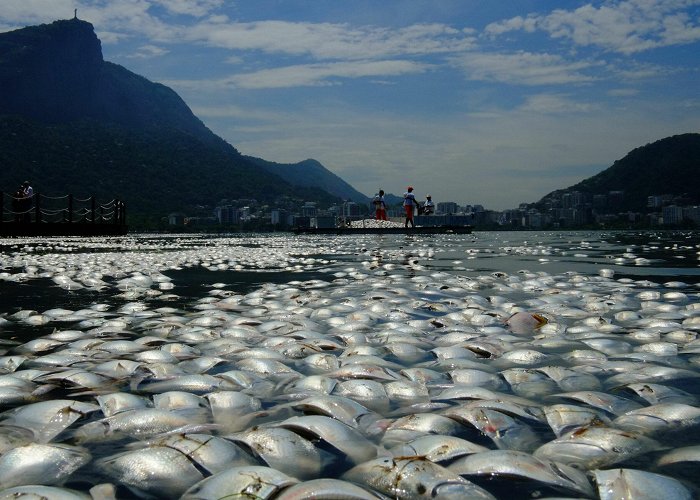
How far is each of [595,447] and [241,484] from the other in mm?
1034

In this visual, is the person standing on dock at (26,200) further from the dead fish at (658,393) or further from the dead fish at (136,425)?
the dead fish at (658,393)

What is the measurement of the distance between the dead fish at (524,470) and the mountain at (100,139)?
7750cm

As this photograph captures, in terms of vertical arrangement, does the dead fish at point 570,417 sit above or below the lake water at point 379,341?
above

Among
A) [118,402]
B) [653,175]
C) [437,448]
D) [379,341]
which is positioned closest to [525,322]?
[379,341]

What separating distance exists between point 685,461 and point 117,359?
2.44 m

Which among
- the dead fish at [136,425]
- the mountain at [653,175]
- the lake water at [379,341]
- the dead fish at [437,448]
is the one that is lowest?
the lake water at [379,341]

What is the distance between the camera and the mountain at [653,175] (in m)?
85.2

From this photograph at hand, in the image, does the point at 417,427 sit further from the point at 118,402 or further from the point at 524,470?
the point at 118,402

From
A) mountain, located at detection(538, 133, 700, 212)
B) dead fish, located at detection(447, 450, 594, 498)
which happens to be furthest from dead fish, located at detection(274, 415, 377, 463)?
mountain, located at detection(538, 133, 700, 212)

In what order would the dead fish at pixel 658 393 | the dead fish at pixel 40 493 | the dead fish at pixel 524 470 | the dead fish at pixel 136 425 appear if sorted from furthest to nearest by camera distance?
the dead fish at pixel 658 393 → the dead fish at pixel 136 425 → the dead fish at pixel 524 470 → the dead fish at pixel 40 493

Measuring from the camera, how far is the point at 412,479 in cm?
144

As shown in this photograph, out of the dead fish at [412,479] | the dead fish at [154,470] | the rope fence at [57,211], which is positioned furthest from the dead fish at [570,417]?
the rope fence at [57,211]

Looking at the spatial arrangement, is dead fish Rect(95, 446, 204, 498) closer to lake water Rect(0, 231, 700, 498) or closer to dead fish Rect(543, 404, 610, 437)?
lake water Rect(0, 231, 700, 498)

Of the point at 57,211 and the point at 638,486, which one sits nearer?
the point at 638,486
